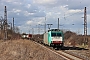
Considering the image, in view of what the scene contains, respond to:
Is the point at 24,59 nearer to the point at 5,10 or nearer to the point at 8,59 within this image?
the point at 8,59

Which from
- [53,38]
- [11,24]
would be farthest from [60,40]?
[11,24]

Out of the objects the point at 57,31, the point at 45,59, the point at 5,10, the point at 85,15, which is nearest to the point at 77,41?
the point at 85,15

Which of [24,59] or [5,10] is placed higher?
[5,10]

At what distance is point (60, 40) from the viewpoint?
144ft

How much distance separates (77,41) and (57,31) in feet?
92.1

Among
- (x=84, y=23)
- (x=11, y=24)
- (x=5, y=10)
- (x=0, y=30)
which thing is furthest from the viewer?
(x=11, y=24)

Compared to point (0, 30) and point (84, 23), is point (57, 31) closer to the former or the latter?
point (84, 23)

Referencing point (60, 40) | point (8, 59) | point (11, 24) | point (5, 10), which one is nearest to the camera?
point (8, 59)

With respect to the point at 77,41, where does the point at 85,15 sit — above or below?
above

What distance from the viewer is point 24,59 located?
64.8ft

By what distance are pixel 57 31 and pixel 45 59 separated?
968 inches

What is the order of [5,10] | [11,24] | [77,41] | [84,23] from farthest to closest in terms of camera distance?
[11,24] < [77,41] < [5,10] < [84,23]

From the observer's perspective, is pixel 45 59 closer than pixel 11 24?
Yes

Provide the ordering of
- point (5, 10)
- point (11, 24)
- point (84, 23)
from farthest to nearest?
1. point (11, 24)
2. point (5, 10)
3. point (84, 23)
